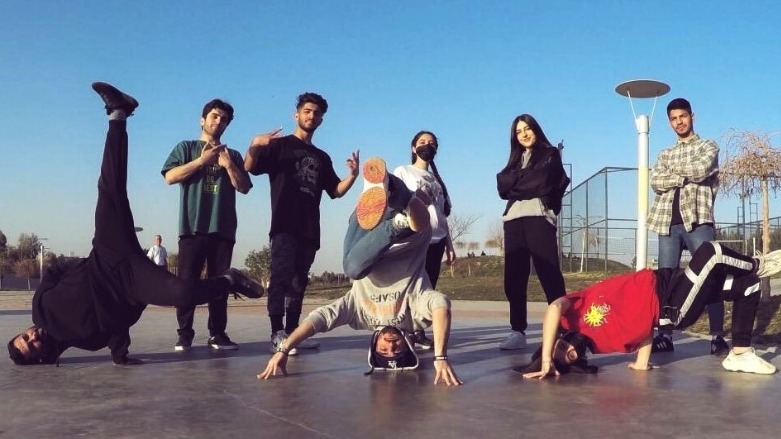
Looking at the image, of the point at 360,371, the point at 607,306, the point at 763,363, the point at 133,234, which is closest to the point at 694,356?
the point at 763,363

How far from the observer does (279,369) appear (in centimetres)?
363

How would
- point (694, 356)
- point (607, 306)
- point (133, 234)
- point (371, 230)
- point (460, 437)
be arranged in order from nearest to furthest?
1. point (460, 437)
2. point (371, 230)
3. point (607, 306)
4. point (133, 234)
5. point (694, 356)

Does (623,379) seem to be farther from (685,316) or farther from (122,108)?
(122,108)

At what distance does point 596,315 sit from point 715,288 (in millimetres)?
786

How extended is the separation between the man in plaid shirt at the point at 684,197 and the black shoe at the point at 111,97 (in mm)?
3881

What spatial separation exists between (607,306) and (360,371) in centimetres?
152

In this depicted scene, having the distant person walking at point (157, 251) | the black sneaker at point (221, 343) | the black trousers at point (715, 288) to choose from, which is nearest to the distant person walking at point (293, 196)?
the black sneaker at point (221, 343)

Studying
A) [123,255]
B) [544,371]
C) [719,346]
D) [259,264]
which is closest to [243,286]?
[123,255]

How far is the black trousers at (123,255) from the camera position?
3.90 meters

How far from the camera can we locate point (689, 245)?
15.7ft

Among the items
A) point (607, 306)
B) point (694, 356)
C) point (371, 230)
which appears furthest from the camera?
point (694, 356)

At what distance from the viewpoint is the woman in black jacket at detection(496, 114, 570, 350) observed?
187 inches

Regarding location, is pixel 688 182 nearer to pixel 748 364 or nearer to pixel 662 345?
pixel 662 345

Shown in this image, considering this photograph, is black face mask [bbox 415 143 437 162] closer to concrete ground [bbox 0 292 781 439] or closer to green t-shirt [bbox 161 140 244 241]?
green t-shirt [bbox 161 140 244 241]
